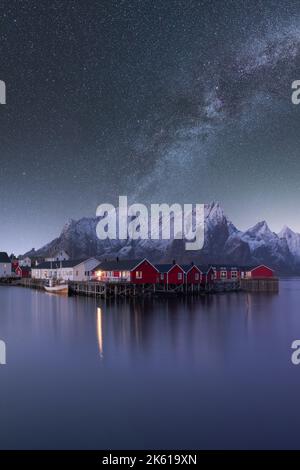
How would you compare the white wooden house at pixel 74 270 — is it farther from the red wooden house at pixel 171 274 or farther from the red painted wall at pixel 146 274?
the red painted wall at pixel 146 274

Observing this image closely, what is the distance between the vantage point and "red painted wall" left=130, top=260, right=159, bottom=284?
215 feet

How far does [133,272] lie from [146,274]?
246cm

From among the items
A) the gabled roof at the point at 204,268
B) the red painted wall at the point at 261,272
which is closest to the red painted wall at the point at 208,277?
the gabled roof at the point at 204,268

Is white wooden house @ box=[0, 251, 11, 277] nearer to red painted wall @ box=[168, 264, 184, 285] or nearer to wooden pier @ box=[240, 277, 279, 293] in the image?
red painted wall @ box=[168, 264, 184, 285]

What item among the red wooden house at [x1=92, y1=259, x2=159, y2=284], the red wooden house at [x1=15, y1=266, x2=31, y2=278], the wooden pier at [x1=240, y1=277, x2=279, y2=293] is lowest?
the wooden pier at [x1=240, y1=277, x2=279, y2=293]

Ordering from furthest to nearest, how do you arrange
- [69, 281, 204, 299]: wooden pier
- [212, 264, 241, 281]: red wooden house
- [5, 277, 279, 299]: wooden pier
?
[212, 264, 241, 281]: red wooden house, [5, 277, 279, 299]: wooden pier, [69, 281, 204, 299]: wooden pier

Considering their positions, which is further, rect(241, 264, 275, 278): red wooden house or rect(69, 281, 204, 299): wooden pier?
rect(241, 264, 275, 278): red wooden house

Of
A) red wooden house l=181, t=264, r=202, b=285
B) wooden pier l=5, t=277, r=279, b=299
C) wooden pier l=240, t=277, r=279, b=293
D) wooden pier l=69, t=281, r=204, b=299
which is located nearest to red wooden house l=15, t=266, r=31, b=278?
wooden pier l=5, t=277, r=279, b=299

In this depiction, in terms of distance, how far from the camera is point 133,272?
6550 cm

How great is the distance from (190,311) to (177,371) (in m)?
26.2

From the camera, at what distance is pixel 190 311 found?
47969 millimetres

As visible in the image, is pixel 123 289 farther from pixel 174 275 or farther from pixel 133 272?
pixel 174 275

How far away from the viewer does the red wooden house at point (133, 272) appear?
65.6m

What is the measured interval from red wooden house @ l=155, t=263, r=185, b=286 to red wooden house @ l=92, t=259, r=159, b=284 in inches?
74.6
